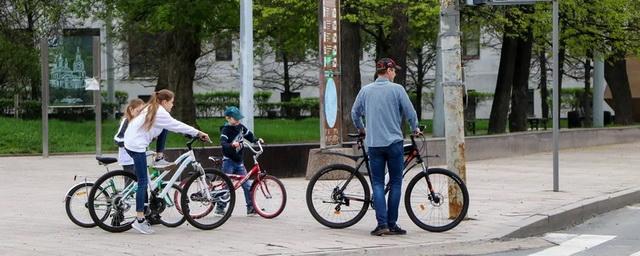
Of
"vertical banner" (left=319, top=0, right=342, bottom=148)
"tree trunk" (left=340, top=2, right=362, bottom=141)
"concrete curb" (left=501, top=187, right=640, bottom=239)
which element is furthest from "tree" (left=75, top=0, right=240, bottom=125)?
"concrete curb" (left=501, top=187, right=640, bottom=239)

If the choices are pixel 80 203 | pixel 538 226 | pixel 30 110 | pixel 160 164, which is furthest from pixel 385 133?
pixel 30 110

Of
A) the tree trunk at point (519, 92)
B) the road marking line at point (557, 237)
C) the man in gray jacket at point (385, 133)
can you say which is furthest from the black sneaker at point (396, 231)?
the tree trunk at point (519, 92)

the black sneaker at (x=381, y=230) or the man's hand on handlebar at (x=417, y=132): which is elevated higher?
the man's hand on handlebar at (x=417, y=132)

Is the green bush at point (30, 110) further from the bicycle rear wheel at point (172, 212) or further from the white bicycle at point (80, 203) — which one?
the bicycle rear wheel at point (172, 212)

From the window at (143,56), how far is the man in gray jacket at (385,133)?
39.2m

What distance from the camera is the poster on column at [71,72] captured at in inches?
1000

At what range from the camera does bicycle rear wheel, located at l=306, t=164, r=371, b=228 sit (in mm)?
10461

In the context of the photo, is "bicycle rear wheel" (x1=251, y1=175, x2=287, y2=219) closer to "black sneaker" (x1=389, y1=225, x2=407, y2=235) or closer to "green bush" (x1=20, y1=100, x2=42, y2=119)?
"black sneaker" (x1=389, y1=225, x2=407, y2=235)

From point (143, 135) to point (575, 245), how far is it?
181 inches

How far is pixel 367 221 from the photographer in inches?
444

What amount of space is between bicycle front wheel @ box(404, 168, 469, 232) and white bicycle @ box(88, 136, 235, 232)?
6.39 ft

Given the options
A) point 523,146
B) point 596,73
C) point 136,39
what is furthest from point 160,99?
point 136,39

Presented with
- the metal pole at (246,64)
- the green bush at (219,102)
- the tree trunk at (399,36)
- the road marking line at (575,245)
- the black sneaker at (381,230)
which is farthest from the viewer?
the green bush at (219,102)

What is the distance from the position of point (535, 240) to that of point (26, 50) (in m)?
31.8
